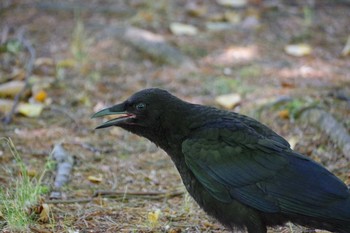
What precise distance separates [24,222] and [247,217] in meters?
1.60

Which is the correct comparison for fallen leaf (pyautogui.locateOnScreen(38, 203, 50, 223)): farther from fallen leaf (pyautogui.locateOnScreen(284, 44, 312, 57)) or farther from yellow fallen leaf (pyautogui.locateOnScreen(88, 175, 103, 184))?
fallen leaf (pyautogui.locateOnScreen(284, 44, 312, 57))

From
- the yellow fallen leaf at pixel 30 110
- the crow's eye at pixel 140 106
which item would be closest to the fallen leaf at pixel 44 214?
the crow's eye at pixel 140 106

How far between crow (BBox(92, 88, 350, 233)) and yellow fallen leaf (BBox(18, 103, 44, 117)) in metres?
2.64

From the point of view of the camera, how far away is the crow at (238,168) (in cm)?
402

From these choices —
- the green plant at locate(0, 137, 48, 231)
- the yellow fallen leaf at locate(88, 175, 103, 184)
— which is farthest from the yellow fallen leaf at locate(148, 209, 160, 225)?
the yellow fallen leaf at locate(88, 175, 103, 184)

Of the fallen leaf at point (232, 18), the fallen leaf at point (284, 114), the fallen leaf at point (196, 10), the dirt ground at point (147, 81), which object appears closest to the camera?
the dirt ground at point (147, 81)

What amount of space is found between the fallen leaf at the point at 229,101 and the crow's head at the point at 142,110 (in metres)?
2.61

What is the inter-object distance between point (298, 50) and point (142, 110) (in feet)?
16.4

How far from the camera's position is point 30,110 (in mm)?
7078

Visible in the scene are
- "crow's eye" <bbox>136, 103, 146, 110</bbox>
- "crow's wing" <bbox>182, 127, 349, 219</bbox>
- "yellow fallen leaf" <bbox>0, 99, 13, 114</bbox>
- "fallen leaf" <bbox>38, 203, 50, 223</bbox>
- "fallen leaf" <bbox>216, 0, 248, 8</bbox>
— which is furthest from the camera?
"fallen leaf" <bbox>216, 0, 248, 8</bbox>

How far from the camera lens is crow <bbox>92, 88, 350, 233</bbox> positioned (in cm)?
402

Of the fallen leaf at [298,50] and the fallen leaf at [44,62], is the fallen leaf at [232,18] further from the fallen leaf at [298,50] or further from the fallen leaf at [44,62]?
the fallen leaf at [44,62]

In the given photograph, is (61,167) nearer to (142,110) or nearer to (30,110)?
(142,110)

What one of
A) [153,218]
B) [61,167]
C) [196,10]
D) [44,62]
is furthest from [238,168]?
[196,10]
